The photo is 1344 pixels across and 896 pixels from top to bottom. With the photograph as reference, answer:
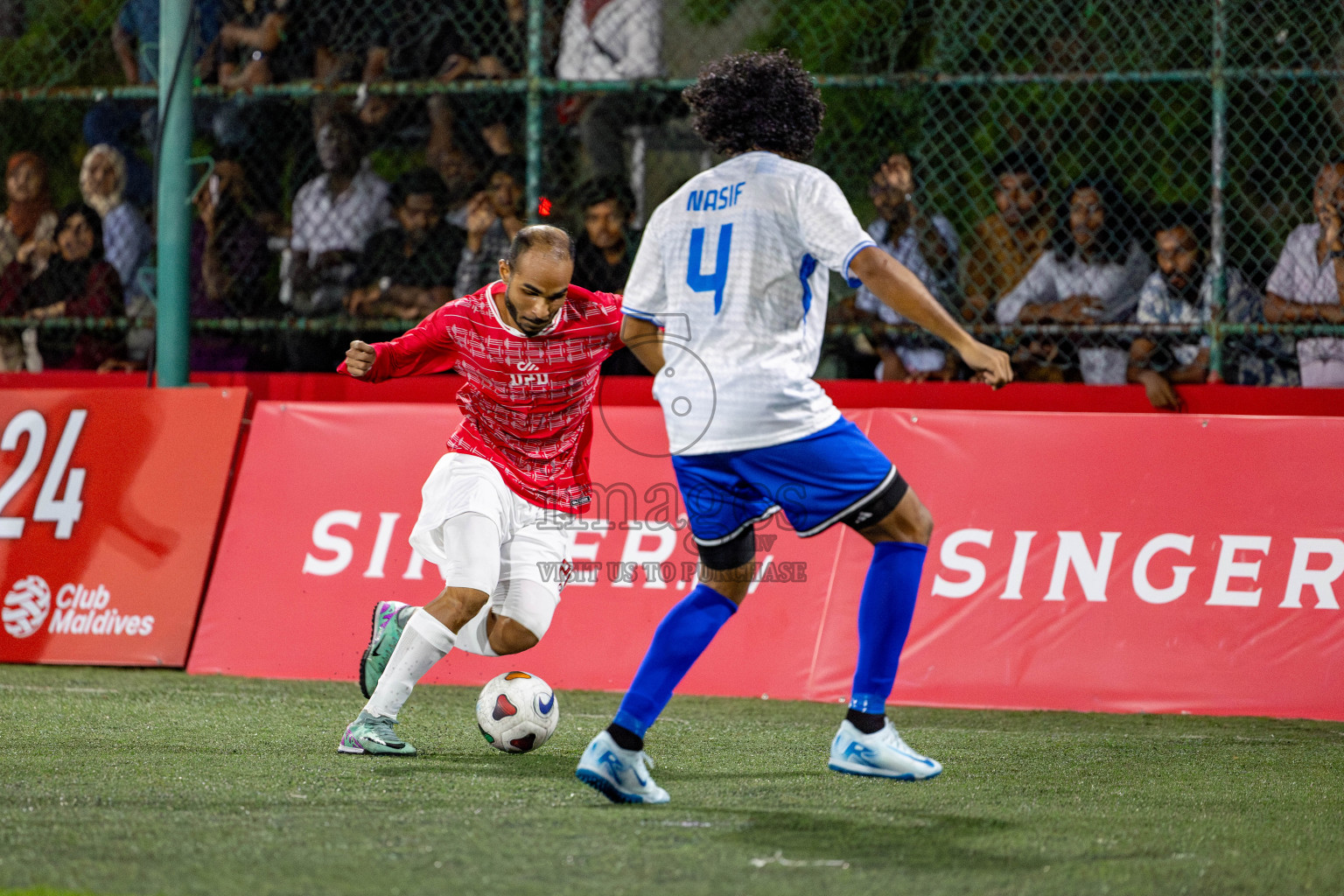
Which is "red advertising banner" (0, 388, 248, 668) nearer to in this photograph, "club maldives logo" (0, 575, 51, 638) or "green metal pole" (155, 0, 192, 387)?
"club maldives logo" (0, 575, 51, 638)

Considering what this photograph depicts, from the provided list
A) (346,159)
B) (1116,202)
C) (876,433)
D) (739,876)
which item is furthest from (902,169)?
(739,876)

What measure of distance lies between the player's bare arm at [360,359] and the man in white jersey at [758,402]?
1.33 meters

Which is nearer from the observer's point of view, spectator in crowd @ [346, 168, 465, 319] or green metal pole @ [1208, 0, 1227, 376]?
green metal pole @ [1208, 0, 1227, 376]

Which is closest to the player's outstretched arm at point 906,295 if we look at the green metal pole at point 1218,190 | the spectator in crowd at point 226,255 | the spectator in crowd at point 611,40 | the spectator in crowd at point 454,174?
the green metal pole at point 1218,190

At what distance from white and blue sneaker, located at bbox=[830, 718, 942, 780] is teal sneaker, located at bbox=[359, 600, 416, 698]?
1907 mm

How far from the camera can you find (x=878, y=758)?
4027 mm

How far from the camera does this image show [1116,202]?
7.65 m

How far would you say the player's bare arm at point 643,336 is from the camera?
4.19 m

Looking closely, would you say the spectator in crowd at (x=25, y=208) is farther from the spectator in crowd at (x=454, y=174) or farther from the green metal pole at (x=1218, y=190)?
the green metal pole at (x=1218, y=190)

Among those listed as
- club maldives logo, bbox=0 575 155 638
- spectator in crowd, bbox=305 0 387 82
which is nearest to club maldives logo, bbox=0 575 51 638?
club maldives logo, bbox=0 575 155 638

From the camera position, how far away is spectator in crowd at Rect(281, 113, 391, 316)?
8773 millimetres

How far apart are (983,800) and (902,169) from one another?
442 centimetres

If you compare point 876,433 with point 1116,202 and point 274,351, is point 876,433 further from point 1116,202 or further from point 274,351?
point 274,351

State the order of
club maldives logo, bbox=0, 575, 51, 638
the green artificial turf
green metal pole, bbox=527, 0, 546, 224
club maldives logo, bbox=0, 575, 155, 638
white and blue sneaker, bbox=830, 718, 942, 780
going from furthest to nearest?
green metal pole, bbox=527, 0, 546, 224, club maldives logo, bbox=0, 575, 51, 638, club maldives logo, bbox=0, 575, 155, 638, white and blue sneaker, bbox=830, 718, 942, 780, the green artificial turf
